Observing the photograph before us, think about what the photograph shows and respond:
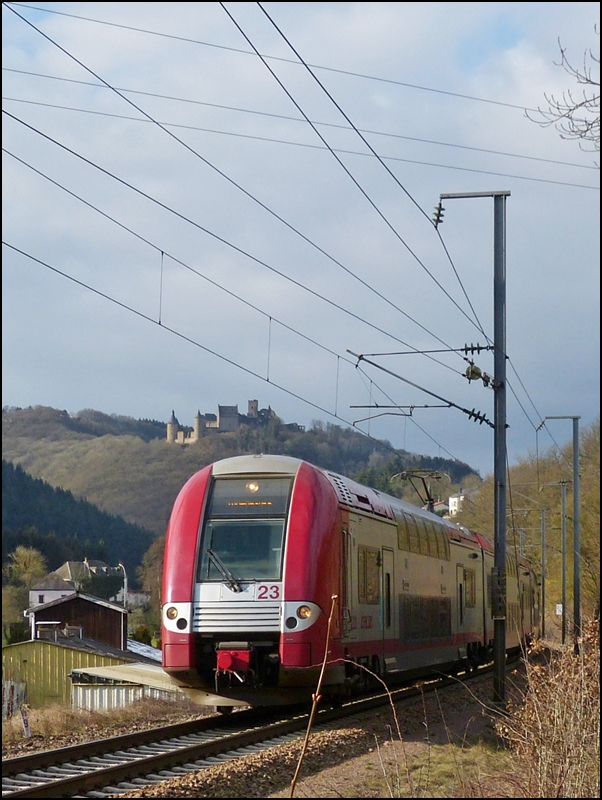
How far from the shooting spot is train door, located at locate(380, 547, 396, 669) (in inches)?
657

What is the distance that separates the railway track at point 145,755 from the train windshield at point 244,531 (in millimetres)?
1876

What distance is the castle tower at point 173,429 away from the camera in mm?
75738

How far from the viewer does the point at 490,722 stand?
14.7m

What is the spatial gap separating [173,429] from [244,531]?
63.4 metres

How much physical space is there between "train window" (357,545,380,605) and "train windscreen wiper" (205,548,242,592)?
8.29 ft

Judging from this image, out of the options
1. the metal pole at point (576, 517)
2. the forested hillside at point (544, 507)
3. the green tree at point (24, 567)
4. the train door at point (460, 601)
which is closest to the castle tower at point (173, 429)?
the green tree at point (24, 567)

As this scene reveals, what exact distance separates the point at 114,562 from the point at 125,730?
66.7 m

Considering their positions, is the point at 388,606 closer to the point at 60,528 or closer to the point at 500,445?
the point at 500,445

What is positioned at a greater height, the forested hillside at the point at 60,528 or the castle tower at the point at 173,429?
the castle tower at the point at 173,429

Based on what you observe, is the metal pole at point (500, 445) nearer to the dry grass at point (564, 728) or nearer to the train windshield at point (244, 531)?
the train windshield at point (244, 531)

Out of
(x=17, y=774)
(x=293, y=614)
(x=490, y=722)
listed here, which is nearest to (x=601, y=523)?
(x=17, y=774)

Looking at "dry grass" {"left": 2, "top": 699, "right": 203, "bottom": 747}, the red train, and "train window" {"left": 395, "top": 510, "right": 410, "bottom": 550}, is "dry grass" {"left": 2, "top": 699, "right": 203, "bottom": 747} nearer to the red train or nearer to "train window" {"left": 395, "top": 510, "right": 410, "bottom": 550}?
the red train

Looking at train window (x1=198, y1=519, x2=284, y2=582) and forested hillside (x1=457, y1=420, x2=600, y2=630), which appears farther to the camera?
forested hillside (x1=457, y1=420, x2=600, y2=630)


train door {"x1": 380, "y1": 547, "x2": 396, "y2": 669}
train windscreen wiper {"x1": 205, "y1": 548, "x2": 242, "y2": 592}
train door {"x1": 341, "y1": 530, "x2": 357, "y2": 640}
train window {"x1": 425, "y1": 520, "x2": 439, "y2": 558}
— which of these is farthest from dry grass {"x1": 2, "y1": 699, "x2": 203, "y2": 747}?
train window {"x1": 425, "y1": 520, "x2": 439, "y2": 558}
